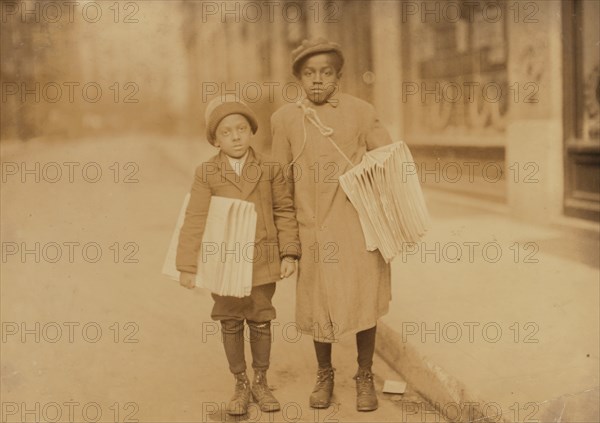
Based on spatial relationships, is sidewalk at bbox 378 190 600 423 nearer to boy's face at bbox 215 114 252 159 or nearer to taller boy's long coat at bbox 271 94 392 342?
taller boy's long coat at bbox 271 94 392 342

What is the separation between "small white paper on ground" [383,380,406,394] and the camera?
3826 mm

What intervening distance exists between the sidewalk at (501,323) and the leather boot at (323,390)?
0.49 metres

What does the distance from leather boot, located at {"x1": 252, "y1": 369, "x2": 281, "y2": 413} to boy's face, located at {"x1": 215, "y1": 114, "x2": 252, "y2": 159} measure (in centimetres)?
107

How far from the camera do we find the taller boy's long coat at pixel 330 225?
11.5ft

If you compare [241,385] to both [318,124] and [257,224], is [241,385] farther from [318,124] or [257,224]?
[318,124]

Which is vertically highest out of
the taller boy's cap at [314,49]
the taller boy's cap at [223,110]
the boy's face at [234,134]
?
the taller boy's cap at [314,49]

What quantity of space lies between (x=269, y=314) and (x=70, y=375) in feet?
3.99

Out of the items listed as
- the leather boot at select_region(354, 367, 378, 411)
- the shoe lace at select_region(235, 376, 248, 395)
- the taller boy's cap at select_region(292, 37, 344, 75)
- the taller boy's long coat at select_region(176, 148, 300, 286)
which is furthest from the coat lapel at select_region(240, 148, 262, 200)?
the leather boot at select_region(354, 367, 378, 411)

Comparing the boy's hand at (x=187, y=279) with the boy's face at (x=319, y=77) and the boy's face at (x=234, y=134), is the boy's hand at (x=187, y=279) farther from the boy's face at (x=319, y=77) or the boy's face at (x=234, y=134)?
the boy's face at (x=319, y=77)

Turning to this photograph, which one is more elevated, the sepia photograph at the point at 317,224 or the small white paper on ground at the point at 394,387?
the sepia photograph at the point at 317,224

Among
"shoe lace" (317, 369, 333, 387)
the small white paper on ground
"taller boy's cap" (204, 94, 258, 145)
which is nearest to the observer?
"taller boy's cap" (204, 94, 258, 145)

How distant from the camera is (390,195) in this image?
134 inches

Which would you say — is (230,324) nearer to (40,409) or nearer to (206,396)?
(206,396)

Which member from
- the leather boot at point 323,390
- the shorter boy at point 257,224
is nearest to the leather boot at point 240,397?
the shorter boy at point 257,224
